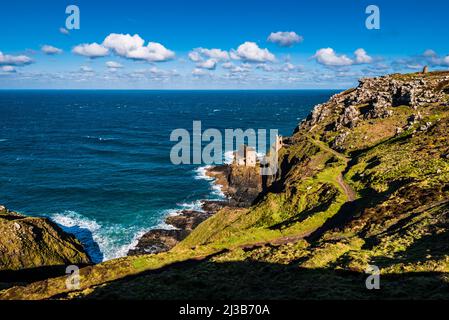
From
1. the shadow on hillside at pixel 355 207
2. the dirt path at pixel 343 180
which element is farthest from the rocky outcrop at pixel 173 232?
the shadow on hillside at pixel 355 207

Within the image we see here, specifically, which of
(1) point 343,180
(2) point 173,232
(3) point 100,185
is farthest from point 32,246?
(1) point 343,180

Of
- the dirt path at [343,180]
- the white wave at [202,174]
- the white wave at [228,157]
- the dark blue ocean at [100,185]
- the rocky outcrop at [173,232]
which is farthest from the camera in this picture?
the white wave at [228,157]

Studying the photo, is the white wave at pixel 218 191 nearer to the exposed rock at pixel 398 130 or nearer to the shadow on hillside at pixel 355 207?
the shadow on hillside at pixel 355 207

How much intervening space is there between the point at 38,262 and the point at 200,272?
3129cm

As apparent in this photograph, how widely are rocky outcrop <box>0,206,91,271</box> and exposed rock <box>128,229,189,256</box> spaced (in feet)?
32.1

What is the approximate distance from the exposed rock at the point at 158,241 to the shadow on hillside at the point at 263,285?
27178mm

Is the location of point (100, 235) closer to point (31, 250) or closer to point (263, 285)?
point (31, 250)

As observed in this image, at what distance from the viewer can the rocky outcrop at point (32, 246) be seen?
51.4m

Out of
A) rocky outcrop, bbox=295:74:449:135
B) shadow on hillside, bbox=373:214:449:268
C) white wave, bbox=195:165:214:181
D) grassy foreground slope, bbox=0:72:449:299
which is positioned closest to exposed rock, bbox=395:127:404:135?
grassy foreground slope, bbox=0:72:449:299

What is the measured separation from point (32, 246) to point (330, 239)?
44217 millimetres

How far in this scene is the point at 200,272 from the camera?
119ft

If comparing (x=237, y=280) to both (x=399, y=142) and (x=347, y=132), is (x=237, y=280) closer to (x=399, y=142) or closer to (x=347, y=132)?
(x=399, y=142)

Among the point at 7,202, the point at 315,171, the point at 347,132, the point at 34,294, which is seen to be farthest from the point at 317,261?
the point at 7,202
